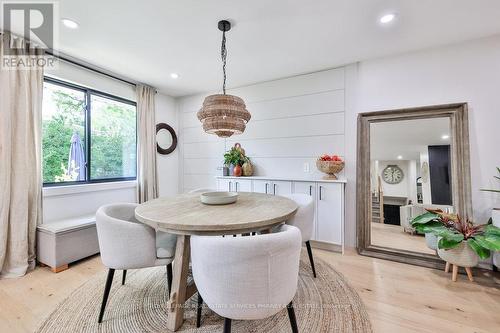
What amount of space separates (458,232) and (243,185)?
2503 mm

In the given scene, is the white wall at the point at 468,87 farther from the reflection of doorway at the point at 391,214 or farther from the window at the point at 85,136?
the window at the point at 85,136

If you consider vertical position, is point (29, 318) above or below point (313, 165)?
below

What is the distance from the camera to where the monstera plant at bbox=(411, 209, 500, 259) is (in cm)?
191

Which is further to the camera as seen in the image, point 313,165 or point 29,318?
point 313,165

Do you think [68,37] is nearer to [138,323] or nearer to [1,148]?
[1,148]

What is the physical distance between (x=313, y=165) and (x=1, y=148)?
3.56m

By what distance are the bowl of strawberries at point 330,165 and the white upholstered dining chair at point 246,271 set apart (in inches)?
76.0

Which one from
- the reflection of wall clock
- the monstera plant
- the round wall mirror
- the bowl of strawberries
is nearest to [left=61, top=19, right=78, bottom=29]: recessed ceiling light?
the round wall mirror

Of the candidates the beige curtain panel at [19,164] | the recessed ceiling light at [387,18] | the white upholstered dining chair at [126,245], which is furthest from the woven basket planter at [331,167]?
the beige curtain panel at [19,164]

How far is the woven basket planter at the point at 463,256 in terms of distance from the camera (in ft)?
6.69

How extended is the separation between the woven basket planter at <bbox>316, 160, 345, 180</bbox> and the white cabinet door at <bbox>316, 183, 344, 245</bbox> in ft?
0.59

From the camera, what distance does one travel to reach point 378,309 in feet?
5.67

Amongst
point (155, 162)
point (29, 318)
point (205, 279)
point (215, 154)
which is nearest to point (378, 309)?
point (205, 279)

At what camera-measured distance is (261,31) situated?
2207mm
